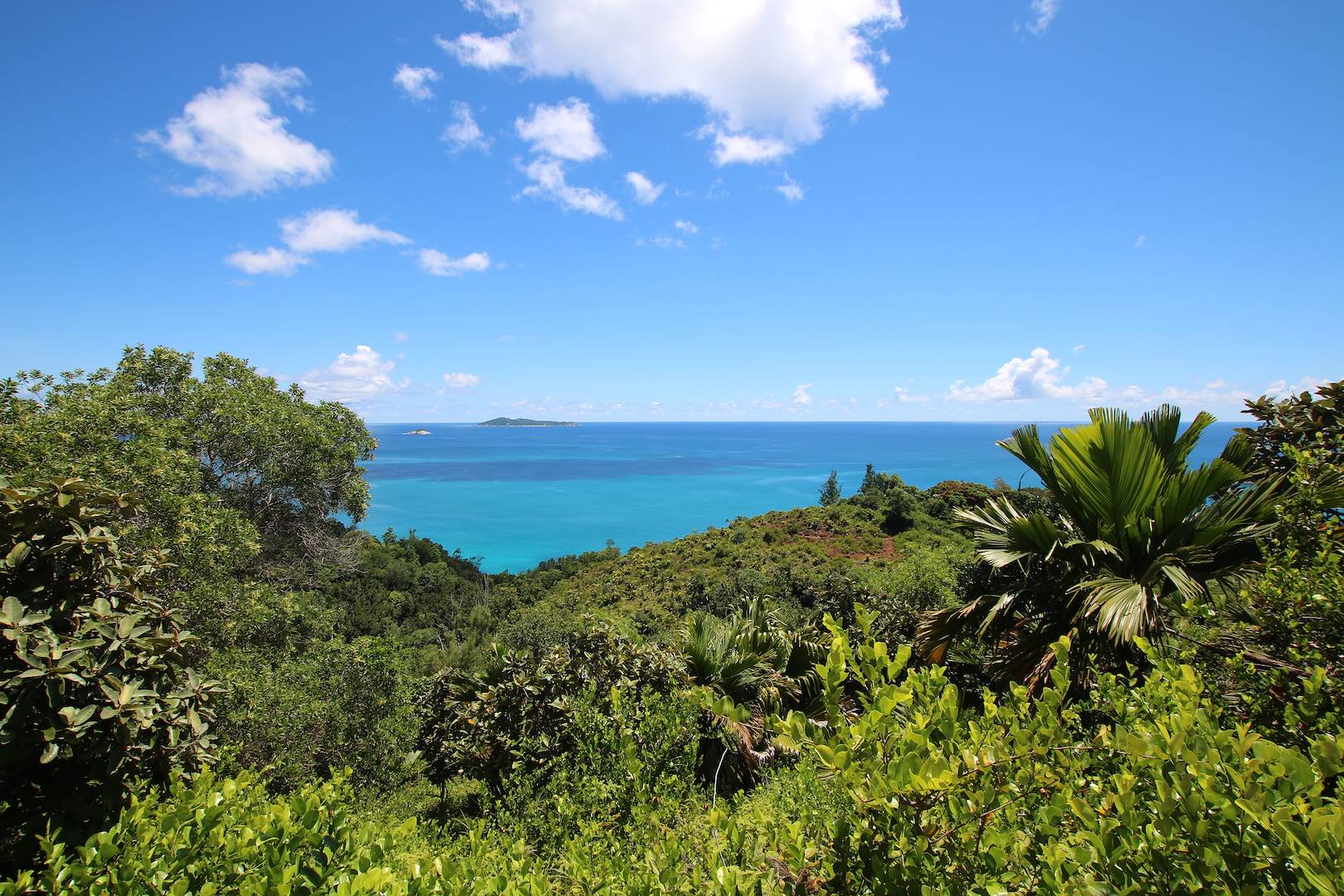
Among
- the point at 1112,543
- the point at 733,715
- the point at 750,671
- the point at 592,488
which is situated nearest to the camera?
the point at 733,715

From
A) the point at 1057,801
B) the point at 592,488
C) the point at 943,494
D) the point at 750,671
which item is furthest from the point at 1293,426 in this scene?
the point at 592,488

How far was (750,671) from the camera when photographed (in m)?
6.65

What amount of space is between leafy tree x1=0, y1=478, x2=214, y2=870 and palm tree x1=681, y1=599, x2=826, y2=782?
13.4 ft

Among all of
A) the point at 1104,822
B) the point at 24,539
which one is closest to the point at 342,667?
the point at 24,539

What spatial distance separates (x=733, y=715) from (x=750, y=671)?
403 cm

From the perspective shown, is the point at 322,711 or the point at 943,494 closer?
the point at 322,711

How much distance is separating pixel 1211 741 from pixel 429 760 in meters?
8.50

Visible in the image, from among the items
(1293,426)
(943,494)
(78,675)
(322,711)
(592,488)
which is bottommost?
(592,488)

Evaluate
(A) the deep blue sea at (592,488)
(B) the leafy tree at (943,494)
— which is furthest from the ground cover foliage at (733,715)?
(B) the leafy tree at (943,494)

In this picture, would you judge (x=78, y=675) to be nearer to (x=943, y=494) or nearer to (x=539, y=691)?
(x=539, y=691)

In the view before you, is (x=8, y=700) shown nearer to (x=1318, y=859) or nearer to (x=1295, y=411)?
(x=1318, y=859)

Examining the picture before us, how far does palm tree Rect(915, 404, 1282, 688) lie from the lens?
3436 millimetres

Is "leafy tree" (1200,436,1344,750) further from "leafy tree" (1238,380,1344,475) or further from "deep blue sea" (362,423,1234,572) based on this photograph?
"deep blue sea" (362,423,1234,572)

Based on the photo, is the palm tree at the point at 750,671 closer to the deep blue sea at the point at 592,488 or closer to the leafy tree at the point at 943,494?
the deep blue sea at the point at 592,488
